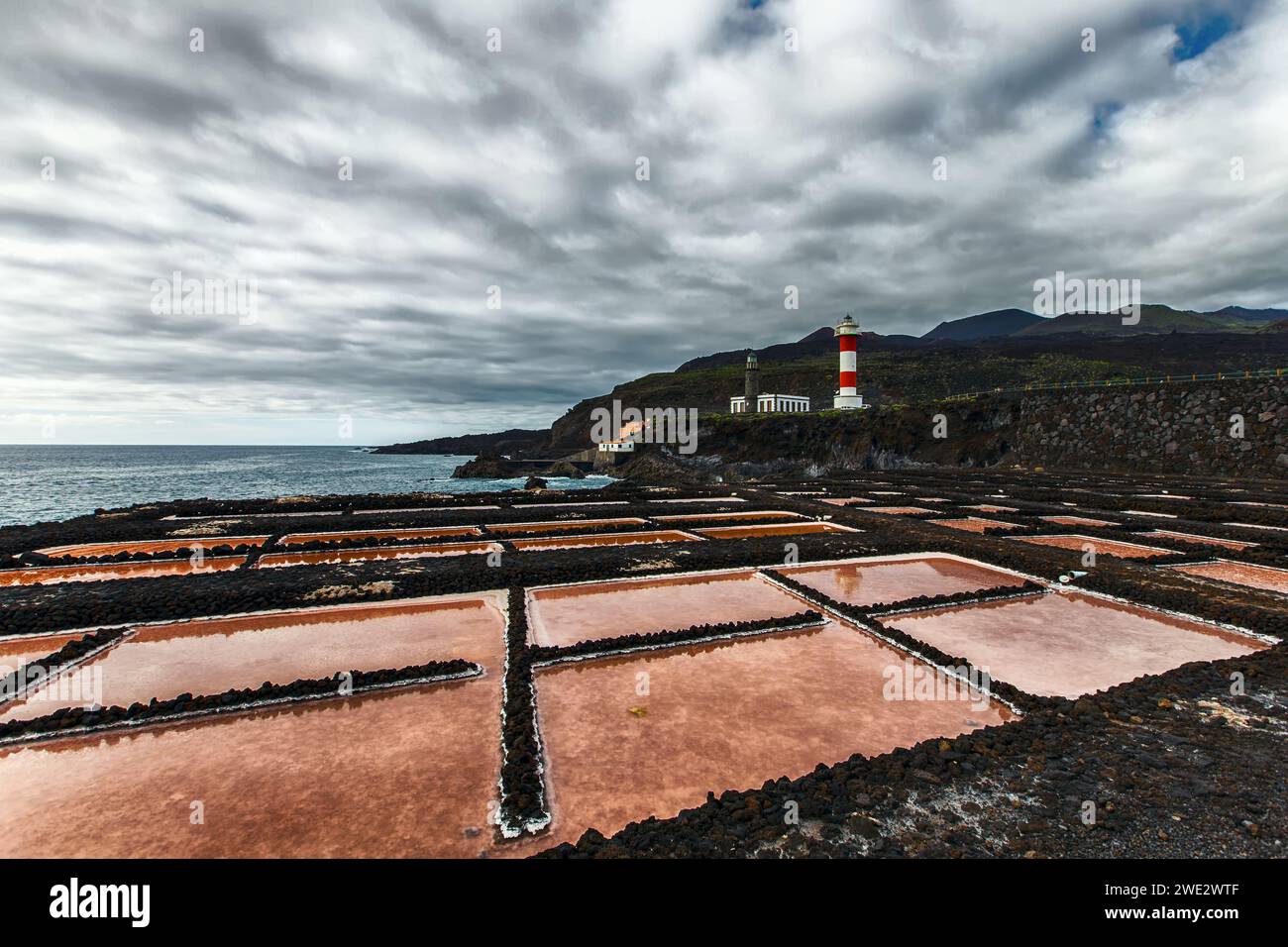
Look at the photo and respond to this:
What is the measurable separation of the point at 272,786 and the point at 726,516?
64.6ft

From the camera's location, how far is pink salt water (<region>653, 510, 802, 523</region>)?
75.5 ft

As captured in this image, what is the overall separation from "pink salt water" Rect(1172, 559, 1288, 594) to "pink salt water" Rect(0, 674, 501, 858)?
16.6 m

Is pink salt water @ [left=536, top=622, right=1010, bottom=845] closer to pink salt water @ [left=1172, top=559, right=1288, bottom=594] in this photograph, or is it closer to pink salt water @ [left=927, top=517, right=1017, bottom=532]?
pink salt water @ [left=1172, top=559, right=1288, bottom=594]

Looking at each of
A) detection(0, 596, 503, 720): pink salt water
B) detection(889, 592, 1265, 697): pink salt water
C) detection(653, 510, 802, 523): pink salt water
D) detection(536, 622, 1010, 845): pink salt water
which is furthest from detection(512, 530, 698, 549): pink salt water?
detection(536, 622, 1010, 845): pink salt water

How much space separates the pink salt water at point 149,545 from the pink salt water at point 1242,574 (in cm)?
2712

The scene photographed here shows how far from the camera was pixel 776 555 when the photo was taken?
15.8m

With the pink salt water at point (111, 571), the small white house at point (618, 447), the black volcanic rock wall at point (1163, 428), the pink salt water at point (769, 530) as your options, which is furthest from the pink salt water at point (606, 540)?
the small white house at point (618, 447)

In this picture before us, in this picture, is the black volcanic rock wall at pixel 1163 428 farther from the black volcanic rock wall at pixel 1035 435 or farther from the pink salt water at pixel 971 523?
the pink salt water at pixel 971 523

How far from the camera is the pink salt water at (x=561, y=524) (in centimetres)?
2121

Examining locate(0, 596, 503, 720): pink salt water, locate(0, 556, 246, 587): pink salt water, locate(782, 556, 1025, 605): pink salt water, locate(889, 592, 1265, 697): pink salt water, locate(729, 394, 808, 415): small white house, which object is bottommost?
locate(889, 592, 1265, 697): pink salt water

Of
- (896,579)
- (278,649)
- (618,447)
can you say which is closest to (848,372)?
(618,447)

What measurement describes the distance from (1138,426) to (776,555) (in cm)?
4150

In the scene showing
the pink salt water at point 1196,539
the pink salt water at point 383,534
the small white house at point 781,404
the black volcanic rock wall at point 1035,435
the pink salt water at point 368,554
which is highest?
the small white house at point 781,404
